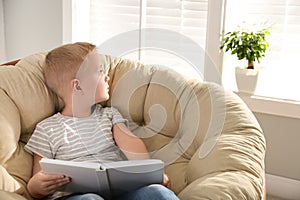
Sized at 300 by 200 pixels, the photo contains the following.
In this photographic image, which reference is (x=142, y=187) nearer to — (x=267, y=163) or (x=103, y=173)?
(x=103, y=173)

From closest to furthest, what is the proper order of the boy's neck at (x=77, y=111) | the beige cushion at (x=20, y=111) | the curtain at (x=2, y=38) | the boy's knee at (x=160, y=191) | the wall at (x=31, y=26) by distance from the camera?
the boy's knee at (x=160, y=191), the beige cushion at (x=20, y=111), the boy's neck at (x=77, y=111), the wall at (x=31, y=26), the curtain at (x=2, y=38)

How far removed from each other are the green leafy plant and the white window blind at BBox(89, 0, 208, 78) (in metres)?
0.22

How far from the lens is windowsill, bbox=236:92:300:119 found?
236 centimetres

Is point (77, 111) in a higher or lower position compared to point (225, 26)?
lower

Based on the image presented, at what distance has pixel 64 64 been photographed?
1.63 metres

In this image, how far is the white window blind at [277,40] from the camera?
7.73ft

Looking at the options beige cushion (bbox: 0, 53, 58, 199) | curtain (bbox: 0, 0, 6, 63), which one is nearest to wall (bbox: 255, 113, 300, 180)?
beige cushion (bbox: 0, 53, 58, 199)

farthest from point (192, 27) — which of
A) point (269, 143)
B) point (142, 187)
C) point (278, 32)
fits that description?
point (142, 187)

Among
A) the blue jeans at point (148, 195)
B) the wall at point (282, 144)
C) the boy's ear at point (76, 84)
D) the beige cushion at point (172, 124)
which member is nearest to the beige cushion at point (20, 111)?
Answer: the beige cushion at point (172, 124)

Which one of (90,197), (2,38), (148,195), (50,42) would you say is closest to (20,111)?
(90,197)

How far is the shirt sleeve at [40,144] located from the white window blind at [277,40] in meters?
1.23

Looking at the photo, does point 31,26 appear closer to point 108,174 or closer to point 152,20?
point 152,20

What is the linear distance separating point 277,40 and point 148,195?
137 cm

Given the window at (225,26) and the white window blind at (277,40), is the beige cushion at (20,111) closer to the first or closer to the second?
the window at (225,26)
